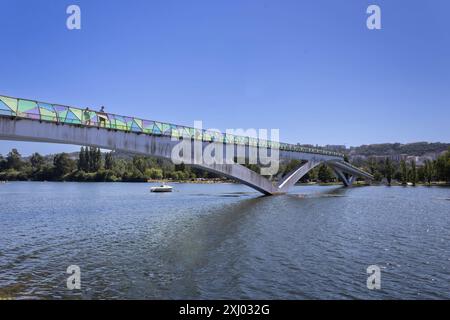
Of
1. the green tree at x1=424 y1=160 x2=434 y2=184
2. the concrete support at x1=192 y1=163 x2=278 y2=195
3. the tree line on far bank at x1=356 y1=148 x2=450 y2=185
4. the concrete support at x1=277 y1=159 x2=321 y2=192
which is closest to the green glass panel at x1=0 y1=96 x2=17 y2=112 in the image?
the concrete support at x1=192 y1=163 x2=278 y2=195

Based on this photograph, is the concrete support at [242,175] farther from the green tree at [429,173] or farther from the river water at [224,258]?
the green tree at [429,173]

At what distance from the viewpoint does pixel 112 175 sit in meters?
194

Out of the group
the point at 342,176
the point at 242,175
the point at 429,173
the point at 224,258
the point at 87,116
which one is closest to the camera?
the point at 224,258

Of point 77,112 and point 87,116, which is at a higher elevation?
point 77,112

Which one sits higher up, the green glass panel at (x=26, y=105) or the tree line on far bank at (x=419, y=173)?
the green glass panel at (x=26, y=105)

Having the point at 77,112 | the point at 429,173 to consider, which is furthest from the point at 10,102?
the point at 429,173

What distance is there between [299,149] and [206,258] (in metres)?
67.8

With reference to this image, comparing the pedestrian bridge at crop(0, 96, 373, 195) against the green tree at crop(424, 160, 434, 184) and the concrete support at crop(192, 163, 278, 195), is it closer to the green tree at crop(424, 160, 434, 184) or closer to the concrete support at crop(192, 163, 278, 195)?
the concrete support at crop(192, 163, 278, 195)

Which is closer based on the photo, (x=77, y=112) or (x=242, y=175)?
(x=77, y=112)

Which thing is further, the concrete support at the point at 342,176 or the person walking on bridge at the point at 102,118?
the concrete support at the point at 342,176

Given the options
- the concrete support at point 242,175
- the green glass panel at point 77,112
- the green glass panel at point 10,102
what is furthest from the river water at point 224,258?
the concrete support at point 242,175

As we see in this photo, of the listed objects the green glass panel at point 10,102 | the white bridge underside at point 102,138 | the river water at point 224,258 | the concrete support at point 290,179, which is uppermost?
the green glass panel at point 10,102

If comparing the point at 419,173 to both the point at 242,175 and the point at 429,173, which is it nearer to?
the point at 429,173
